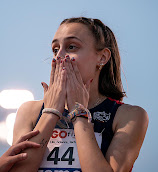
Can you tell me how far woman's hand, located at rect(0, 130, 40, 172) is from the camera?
2475mm

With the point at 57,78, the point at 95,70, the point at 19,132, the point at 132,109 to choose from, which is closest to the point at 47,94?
the point at 57,78

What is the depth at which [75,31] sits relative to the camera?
Answer: 11.0ft

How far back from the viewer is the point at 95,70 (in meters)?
3.56

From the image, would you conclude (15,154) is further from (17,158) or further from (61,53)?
(61,53)

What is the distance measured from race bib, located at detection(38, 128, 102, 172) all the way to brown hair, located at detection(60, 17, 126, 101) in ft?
2.98

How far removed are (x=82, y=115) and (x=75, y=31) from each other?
119cm

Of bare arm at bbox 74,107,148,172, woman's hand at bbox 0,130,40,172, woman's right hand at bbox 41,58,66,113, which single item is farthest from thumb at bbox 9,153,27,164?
woman's right hand at bbox 41,58,66,113

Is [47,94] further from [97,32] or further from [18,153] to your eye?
[97,32]

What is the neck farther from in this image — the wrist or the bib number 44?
the bib number 44

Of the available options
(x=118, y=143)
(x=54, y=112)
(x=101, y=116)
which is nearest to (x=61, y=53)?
(x=54, y=112)

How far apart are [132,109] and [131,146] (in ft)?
1.69

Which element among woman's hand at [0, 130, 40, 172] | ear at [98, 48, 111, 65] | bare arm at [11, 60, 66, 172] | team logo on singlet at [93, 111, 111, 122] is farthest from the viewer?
ear at [98, 48, 111, 65]

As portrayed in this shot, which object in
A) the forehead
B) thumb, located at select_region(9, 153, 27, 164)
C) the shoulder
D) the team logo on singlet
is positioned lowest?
thumb, located at select_region(9, 153, 27, 164)

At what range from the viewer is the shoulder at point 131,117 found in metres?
2.93
